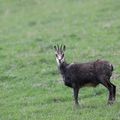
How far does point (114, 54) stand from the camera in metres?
21.9

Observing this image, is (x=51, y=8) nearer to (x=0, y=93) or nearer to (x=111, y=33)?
(x=111, y=33)

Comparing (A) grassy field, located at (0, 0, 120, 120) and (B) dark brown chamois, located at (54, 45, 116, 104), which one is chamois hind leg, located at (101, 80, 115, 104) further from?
(A) grassy field, located at (0, 0, 120, 120)

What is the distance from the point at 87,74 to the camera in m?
15.1

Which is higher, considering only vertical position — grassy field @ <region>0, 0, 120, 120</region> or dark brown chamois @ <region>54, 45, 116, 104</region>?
dark brown chamois @ <region>54, 45, 116, 104</region>

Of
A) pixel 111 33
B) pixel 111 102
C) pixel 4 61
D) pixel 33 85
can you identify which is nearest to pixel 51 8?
pixel 111 33

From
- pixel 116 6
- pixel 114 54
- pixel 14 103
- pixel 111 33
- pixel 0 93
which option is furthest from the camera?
pixel 116 6

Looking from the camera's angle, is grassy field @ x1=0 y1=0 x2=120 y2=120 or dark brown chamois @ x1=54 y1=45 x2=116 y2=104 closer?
dark brown chamois @ x1=54 y1=45 x2=116 y2=104

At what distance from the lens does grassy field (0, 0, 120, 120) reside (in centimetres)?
1510

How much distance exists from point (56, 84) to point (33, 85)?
2.97ft

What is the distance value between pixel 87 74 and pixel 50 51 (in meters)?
9.35

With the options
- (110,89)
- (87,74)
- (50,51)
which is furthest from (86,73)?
(50,51)

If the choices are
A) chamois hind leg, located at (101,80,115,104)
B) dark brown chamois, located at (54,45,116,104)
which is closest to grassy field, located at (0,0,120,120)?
chamois hind leg, located at (101,80,115,104)

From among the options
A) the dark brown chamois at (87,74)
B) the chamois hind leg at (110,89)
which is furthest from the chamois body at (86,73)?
the chamois hind leg at (110,89)

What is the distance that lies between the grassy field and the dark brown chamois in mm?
568
